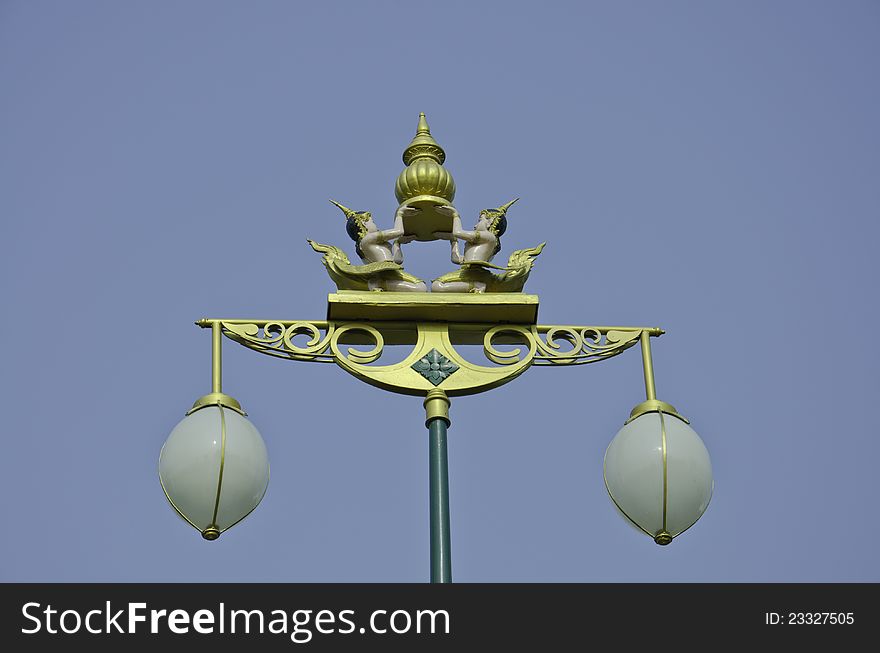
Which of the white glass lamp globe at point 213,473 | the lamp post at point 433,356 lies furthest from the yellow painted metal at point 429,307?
the white glass lamp globe at point 213,473

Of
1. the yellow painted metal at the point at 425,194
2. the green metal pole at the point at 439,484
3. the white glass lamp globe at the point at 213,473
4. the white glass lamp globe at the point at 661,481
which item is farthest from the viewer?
the yellow painted metal at the point at 425,194

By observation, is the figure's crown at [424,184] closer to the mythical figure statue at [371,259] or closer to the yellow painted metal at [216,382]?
the mythical figure statue at [371,259]

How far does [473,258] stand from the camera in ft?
40.2

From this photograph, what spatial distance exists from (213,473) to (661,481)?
85.4 inches

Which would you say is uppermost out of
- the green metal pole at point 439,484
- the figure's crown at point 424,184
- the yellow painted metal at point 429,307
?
the figure's crown at point 424,184

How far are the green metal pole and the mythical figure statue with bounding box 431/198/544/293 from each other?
2.58 feet

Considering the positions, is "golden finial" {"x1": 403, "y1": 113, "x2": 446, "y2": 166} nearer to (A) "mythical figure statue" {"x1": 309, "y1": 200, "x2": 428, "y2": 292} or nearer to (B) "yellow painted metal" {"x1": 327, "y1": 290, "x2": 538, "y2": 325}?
(A) "mythical figure statue" {"x1": 309, "y1": 200, "x2": 428, "y2": 292}

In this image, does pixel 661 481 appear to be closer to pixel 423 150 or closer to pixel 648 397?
pixel 648 397

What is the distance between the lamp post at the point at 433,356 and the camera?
11.0m

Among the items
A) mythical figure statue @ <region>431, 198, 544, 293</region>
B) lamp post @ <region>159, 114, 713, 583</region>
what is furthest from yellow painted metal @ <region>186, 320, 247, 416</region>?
mythical figure statue @ <region>431, 198, 544, 293</region>

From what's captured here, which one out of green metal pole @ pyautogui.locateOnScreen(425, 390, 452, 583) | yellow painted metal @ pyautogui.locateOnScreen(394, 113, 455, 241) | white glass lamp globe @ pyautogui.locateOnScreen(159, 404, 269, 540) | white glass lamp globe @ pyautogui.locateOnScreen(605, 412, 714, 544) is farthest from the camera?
yellow painted metal @ pyautogui.locateOnScreen(394, 113, 455, 241)

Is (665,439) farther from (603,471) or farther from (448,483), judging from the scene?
(448,483)

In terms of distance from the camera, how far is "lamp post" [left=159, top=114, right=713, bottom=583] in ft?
36.2

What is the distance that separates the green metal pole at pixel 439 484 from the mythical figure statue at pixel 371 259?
79cm
